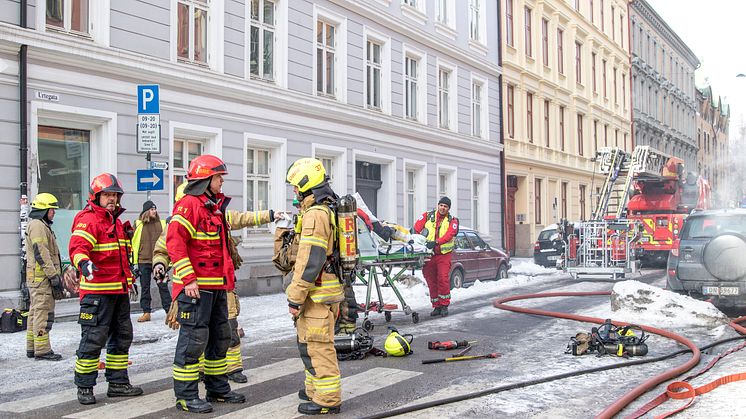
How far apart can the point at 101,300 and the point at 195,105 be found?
879cm

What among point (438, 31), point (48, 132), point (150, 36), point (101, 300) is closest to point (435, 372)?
point (101, 300)

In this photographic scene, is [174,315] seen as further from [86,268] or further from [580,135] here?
[580,135]

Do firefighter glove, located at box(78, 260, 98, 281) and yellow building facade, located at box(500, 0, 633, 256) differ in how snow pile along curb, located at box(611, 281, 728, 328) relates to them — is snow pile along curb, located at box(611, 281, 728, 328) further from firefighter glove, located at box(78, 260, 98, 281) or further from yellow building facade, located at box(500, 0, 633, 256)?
yellow building facade, located at box(500, 0, 633, 256)

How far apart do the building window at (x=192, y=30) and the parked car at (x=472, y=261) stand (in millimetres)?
6787

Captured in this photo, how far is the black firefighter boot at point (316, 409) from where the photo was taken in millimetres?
5738

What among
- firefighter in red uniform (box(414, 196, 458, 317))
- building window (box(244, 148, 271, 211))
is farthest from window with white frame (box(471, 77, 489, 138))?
firefighter in red uniform (box(414, 196, 458, 317))

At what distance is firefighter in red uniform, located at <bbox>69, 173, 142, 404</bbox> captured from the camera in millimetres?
6266

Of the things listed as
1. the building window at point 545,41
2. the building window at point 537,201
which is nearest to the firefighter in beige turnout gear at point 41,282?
the building window at point 537,201

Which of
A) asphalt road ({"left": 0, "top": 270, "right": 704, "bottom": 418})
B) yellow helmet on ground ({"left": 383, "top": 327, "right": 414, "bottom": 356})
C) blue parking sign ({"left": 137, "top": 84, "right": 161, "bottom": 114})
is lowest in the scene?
asphalt road ({"left": 0, "top": 270, "right": 704, "bottom": 418})

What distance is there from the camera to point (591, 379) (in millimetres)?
7035

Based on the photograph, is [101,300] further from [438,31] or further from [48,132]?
[438,31]

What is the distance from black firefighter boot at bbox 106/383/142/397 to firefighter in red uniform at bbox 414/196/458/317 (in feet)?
18.8

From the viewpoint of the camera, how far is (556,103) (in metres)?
32.8

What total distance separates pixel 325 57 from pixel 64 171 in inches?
306
